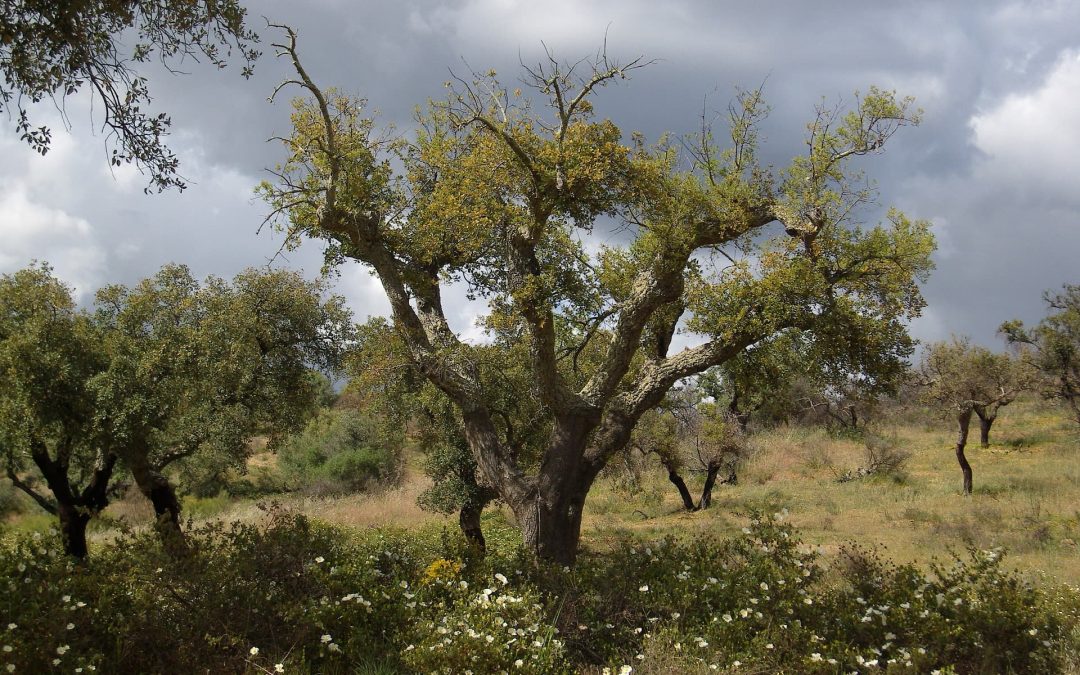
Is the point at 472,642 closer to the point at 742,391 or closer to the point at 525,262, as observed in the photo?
the point at 525,262

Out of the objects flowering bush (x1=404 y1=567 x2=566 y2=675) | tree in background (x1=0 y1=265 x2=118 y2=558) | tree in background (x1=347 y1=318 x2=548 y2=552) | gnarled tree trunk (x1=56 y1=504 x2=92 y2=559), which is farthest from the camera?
gnarled tree trunk (x1=56 y1=504 x2=92 y2=559)

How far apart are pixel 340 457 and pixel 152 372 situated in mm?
20505

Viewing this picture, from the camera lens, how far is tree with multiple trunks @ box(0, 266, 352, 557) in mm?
12797

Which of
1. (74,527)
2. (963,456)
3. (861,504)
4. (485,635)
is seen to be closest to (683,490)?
(861,504)

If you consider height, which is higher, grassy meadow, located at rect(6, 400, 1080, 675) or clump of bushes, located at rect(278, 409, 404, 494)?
clump of bushes, located at rect(278, 409, 404, 494)

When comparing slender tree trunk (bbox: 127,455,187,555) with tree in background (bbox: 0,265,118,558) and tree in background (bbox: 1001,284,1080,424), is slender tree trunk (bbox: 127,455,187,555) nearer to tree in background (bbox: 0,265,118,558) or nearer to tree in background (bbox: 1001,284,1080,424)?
tree in background (bbox: 0,265,118,558)

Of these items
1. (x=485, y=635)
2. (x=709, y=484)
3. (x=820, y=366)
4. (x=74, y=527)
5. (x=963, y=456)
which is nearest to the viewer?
(x=485, y=635)

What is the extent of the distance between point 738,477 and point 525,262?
25.7 m

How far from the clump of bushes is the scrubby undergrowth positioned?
23.0m

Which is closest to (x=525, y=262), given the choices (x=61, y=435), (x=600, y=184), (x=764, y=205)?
(x=600, y=184)

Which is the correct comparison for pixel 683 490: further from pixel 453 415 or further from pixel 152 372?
pixel 152 372

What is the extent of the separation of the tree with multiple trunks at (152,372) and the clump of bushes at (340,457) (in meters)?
14.9

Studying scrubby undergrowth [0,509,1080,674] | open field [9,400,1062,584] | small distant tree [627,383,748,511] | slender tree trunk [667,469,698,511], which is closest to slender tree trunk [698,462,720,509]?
small distant tree [627,383,748,511]

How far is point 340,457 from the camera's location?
33500 mm
